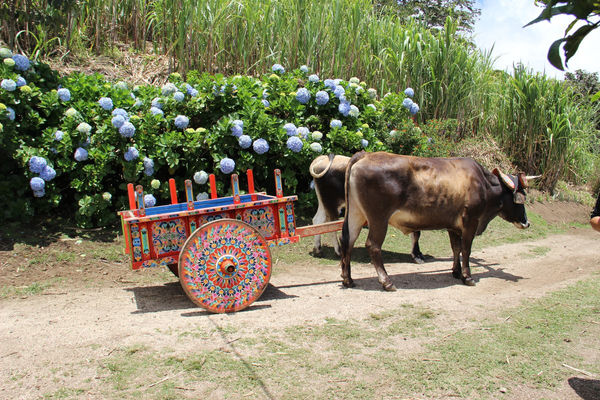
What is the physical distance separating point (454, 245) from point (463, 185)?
2.41ft

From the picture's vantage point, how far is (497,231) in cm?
863

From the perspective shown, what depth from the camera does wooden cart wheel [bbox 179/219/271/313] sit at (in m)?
4.45

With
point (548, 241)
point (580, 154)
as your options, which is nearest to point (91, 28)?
point (548, 241)

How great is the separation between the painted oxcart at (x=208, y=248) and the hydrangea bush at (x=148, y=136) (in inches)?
67.9

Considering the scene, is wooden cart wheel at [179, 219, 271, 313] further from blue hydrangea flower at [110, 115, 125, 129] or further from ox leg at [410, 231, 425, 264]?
ox leg at [410, 231, 425, 264]

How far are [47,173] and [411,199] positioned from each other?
401cm

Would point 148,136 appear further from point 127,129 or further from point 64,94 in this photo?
point 64,94

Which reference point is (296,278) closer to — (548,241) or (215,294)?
(215,294)

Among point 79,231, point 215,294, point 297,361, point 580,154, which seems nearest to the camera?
point 297,361

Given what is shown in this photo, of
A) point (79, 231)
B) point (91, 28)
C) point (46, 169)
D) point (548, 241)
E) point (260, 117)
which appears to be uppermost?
point (91, 28)

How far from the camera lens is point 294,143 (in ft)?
22.7

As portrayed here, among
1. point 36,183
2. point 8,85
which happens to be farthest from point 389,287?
point 8,85

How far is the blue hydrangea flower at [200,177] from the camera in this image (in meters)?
6.54

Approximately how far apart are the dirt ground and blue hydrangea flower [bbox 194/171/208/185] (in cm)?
122
